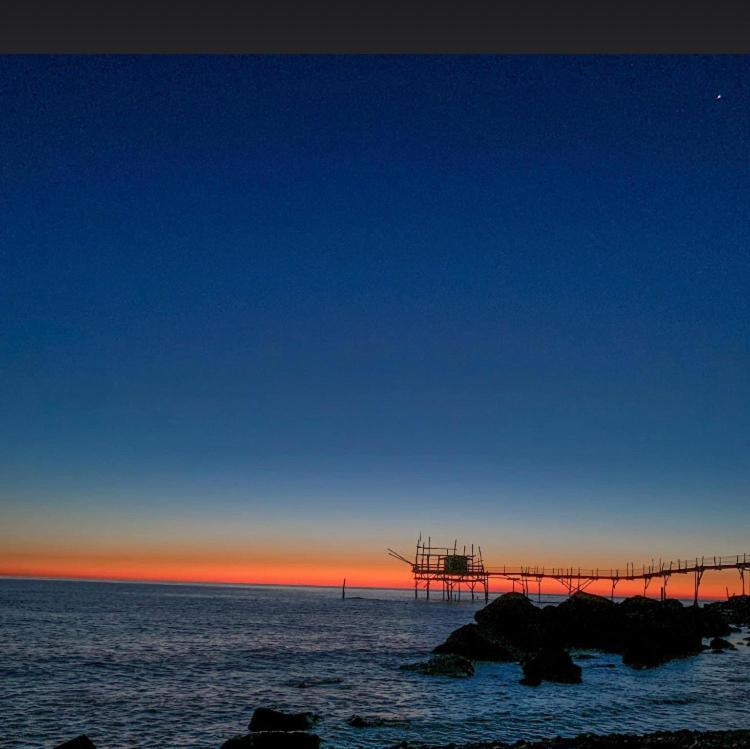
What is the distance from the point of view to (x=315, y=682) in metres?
32.2

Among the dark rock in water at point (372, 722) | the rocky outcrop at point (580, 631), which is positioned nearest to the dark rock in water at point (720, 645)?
the rocky outcrop at point (580, 631)

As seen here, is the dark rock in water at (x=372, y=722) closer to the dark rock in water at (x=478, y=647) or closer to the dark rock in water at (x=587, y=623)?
Answer: the dark rock in water at (x=478, y=647)

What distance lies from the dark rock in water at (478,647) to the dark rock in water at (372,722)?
1636cm

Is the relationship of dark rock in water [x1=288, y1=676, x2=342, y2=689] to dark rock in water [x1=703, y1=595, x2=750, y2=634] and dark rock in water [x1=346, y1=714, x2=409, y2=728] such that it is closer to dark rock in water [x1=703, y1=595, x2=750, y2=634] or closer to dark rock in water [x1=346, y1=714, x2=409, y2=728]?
dark rock in water [x1=346, y1=714, x2=409, y2=728]

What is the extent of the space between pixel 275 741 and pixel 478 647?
24.6 metres

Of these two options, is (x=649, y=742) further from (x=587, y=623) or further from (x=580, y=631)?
(x=580, y=631)

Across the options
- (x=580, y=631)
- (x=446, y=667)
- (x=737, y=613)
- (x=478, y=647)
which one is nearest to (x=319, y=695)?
(x=446, y=667)

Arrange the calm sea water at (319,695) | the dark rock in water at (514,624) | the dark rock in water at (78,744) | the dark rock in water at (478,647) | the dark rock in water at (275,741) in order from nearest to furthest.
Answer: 1. the dark rock in water at (78,744)
2. the dark rock in water at (275,741)
3. the calm sea water at (319,695)
4. the dark rock in water at (478,647)
5. the dark rock in water at (514,624)

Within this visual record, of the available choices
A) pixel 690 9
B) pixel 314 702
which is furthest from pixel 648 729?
pixel 690 9

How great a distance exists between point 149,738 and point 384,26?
77.3 ft

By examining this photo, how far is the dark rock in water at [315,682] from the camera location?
31312 millimetres

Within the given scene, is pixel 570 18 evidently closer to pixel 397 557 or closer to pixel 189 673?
pixel 189 673

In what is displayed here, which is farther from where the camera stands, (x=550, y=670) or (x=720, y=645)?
(x=720, y=645)

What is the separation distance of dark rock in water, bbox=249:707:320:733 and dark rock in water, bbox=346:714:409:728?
A: 2.25 m
